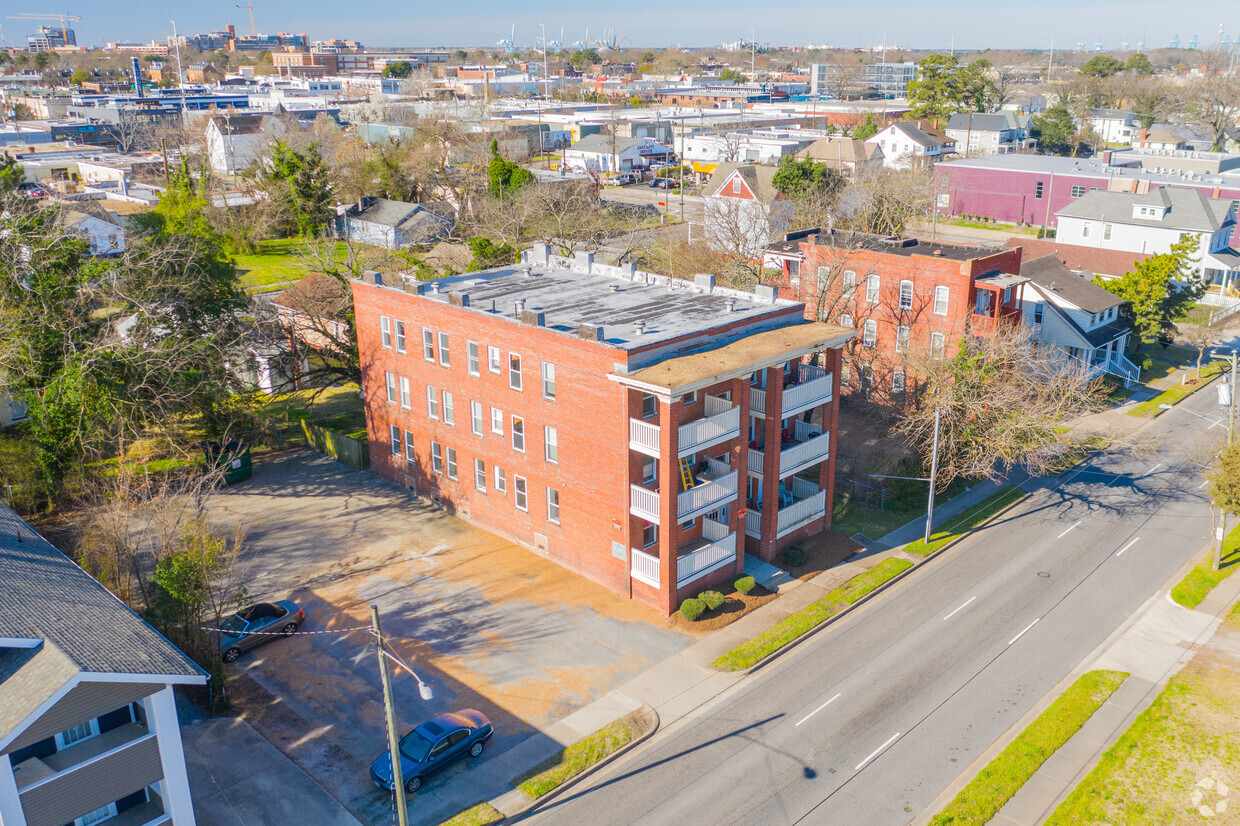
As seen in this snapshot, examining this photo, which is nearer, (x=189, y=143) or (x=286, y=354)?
(x=286, y=354)

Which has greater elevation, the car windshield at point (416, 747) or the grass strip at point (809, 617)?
the car windshield at point (416, 747)

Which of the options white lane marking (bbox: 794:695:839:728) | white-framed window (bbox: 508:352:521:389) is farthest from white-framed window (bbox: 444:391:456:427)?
white lane marking (bbox: 794:695:839:728)

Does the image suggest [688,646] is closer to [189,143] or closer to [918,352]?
[918,352]

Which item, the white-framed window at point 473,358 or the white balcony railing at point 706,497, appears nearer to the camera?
the white balcony railing at point 706,497

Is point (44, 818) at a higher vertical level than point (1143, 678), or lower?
higher

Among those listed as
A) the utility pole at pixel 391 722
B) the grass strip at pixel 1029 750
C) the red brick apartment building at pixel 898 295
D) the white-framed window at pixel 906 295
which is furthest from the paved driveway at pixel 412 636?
the white-framed window at pixel 906 295

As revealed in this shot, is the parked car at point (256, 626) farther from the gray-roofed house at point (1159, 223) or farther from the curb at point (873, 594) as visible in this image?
the gray-roofed house at point (1159, 223)

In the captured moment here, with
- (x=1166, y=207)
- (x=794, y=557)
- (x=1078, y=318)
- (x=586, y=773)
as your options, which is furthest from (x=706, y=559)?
(x=1166, y=207)

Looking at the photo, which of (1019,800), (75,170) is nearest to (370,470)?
(1019,800)
